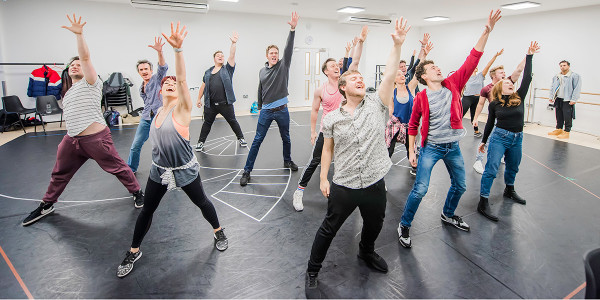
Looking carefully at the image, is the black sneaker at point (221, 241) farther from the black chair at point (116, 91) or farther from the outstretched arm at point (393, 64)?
the black chair at point (116, 91)

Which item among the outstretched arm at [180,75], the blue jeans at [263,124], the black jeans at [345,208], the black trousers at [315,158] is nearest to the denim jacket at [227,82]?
the blue jeans at [263,124]

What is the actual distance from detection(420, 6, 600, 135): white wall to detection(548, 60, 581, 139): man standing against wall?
120 centimetres

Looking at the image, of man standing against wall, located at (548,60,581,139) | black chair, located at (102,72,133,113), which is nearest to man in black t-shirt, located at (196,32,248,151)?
black chair, located at (102,72,133,113)

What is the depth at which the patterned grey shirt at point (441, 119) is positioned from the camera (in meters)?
2.93

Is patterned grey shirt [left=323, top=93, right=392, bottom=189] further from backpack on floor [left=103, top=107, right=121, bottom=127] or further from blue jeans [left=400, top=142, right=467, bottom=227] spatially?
backpack on floor [left=103, top=107, right=121, bottom=127]

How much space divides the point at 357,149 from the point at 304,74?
10608 millimetres

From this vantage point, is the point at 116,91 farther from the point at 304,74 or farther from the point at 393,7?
the point at 393,7

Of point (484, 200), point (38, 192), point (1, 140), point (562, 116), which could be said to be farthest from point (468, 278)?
point (1, 140)

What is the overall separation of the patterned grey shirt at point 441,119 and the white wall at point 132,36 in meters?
8.97

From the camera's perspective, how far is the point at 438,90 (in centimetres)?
300

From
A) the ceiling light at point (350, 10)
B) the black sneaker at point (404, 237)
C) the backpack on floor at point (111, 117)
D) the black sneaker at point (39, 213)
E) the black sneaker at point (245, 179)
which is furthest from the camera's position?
the ceiling light at point (350, 10)

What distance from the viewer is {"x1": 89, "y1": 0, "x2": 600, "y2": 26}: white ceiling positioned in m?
8.21

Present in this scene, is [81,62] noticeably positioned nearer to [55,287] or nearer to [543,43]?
[55,287]

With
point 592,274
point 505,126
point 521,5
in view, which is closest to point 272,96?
→ point 505,126
